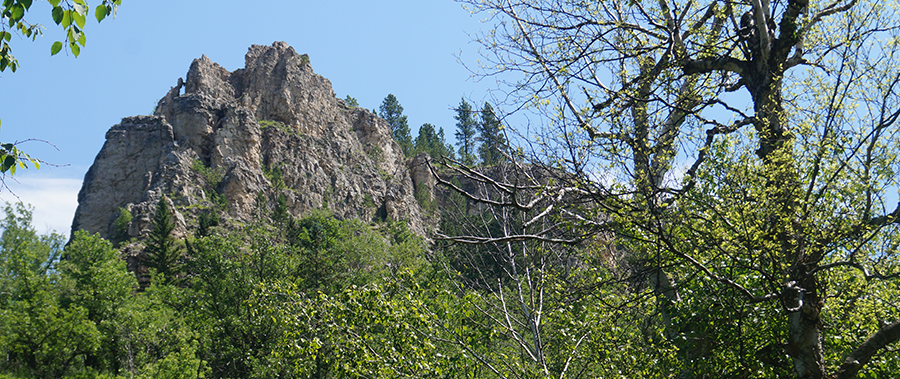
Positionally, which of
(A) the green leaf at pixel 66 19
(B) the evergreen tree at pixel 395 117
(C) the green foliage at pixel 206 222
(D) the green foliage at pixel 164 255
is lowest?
(A) the green leaf at pixel 66 19

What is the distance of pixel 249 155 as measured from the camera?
216ft

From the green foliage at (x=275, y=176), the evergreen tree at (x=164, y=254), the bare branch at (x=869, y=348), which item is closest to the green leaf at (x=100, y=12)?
the bare branch at (x=869, y=348)

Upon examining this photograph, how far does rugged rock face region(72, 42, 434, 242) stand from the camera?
5997 cm

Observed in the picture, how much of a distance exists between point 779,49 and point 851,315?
2.50m

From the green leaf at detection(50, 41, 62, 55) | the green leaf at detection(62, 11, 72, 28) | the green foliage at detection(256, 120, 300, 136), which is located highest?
the green foliage at detection(256, 120, 300, 136)

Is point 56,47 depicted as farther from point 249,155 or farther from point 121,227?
point 249,155

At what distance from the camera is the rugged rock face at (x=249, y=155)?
59969 millimetres

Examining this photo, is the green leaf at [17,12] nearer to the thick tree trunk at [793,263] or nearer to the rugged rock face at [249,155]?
the thick tree trunk at [793,263]

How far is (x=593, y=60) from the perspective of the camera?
18.5ft

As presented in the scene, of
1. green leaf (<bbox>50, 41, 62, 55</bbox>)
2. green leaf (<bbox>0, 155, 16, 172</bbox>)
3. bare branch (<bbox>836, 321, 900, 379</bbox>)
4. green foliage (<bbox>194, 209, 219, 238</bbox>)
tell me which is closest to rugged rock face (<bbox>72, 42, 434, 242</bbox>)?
green foliage (<bbox>194, 209, 219, 238</bbox>)

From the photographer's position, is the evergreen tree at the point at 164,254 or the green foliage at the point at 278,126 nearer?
the evergreen tree at the point at 164,254

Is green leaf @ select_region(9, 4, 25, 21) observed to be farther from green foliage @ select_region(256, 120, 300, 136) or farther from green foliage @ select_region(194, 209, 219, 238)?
green foliage @ select_region(256, 120, 300, 136)

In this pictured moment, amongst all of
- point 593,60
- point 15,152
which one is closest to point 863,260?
point 593,60

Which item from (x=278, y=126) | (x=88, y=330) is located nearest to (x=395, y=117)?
(x=278, y=126)
